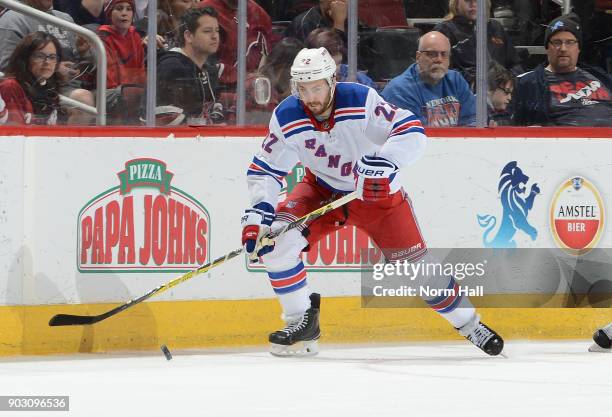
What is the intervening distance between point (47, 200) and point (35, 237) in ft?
0.56

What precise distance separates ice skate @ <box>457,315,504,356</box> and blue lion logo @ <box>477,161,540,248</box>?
739 mm

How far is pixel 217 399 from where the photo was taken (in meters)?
4.25

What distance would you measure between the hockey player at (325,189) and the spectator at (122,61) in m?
0.78

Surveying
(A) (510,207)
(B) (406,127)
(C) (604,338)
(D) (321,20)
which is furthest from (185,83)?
(C) (604,338)

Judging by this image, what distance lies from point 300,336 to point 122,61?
5.00 feet

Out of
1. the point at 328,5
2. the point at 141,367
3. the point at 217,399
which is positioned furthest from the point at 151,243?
the point at 217,399

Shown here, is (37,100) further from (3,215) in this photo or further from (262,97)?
(262,97)

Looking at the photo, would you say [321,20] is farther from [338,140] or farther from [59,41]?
[59,41]

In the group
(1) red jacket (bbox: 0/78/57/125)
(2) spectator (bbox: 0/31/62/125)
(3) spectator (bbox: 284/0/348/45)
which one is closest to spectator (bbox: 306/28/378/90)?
(3) spectator (bbox: 284/0/348/45)

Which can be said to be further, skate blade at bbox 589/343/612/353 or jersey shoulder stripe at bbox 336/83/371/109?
skate blade at bbox 589/343/612/353

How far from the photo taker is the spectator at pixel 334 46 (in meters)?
6.27

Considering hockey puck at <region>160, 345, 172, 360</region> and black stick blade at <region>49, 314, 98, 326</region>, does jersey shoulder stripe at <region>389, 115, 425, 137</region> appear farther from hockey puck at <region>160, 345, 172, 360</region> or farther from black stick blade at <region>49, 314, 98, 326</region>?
black stick blade at <region>49, 314, 98, 326</region>

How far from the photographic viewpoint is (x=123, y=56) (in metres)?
6.14

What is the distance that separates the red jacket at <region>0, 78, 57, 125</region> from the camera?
5.90 m
